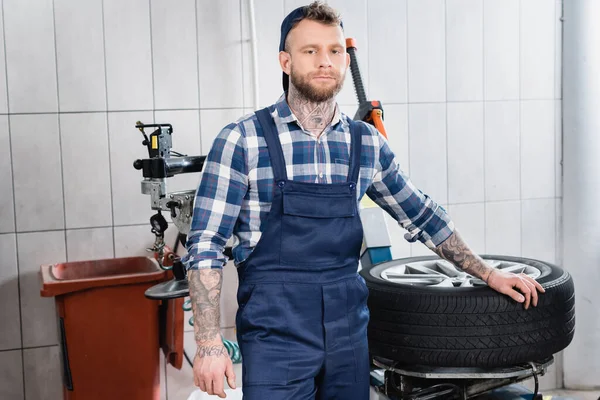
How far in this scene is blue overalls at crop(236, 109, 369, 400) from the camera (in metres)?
1.77

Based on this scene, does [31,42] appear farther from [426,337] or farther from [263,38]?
[426,337]

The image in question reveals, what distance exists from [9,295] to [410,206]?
5.99 ft

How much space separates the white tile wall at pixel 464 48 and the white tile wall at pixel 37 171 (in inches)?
73.8

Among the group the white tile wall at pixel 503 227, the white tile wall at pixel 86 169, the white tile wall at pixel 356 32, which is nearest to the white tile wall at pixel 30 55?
the white tile wall at pixel 86 169

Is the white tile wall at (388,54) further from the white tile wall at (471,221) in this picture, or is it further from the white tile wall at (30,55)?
the white tile wall at (30,55)

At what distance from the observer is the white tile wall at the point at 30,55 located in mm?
2916

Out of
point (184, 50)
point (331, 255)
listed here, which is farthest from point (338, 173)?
point (184, 50)

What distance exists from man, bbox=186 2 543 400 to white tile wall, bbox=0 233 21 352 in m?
1.52

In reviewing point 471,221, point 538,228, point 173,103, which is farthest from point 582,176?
point 173,103

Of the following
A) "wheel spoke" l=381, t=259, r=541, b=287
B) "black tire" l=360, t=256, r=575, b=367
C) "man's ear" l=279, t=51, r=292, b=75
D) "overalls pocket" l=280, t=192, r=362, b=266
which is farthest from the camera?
"wheel spoke" l=381, t=259, r=541, b=287

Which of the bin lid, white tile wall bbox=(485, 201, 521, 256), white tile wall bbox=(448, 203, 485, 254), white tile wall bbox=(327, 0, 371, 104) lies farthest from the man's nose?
white tile wall bbox=(485, 201, 521, 256)

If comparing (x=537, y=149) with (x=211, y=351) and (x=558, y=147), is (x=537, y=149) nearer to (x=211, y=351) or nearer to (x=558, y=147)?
Answer: (x=558, y=147)

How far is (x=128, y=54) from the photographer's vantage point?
3.05 m

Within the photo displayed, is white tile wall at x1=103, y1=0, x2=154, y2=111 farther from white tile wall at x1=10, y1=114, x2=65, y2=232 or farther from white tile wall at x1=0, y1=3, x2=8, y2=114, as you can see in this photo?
white tile wall at x1=0, y1=3, x2=8, y2=114
